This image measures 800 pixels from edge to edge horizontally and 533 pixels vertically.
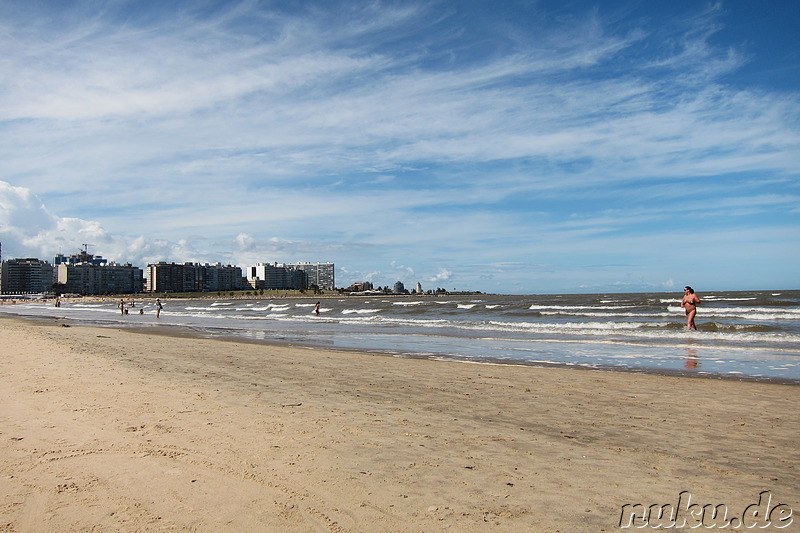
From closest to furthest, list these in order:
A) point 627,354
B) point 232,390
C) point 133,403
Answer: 1. point 133,403
2. point 232,390
3. point 627,354

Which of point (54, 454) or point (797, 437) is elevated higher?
point (54, 454)

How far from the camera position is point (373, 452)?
522 centimetres

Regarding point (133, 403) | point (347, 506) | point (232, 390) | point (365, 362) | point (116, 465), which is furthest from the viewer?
point (365, 362)

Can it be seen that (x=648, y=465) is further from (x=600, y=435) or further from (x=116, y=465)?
(x=116, y=465)

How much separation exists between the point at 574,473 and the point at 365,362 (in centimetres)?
933

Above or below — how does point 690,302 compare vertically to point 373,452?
above

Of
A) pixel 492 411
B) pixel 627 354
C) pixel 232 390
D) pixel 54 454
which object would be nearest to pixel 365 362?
pixel 232 390

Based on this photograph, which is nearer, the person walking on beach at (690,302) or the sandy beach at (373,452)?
the sandy beach at (373,452)

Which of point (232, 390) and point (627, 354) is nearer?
point (232, 390)

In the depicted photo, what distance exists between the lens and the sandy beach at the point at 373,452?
12.2 feet

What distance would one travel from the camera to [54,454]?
4.75 metres

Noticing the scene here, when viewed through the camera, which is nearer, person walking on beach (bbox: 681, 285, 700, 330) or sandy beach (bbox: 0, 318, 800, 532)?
sandy beach (bbox: 0, 318, 800, 532)

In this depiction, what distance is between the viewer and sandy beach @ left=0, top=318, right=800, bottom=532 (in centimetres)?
373

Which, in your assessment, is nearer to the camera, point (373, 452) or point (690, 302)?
point (373, 452)
